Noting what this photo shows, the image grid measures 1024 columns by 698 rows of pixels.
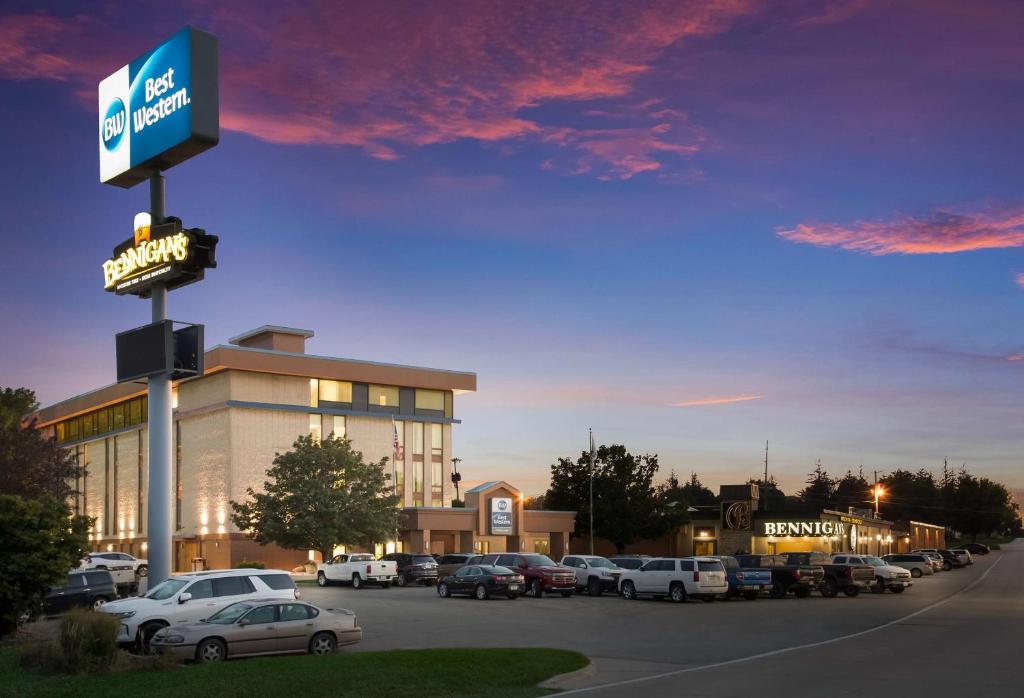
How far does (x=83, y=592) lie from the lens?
34406 millimetres

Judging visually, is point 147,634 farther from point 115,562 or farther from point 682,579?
point 115,562

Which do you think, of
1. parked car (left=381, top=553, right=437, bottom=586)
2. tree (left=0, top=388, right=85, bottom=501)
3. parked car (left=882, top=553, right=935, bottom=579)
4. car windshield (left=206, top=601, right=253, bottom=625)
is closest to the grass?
car windshield (left=206, top=601, right=253, bottom=625)

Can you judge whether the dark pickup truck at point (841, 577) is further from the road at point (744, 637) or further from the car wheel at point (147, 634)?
the car wheel at point (147, 634)

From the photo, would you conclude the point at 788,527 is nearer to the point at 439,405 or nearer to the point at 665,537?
the point at 665,537

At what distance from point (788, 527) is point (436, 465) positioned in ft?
92.6

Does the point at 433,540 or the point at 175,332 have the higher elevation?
the point at 175,332

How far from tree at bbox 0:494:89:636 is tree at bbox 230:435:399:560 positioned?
34.8 metres

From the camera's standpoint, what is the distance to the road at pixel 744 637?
18.6 meters

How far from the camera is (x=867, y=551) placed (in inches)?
3686

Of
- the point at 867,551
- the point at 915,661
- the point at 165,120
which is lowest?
the point at 867,551

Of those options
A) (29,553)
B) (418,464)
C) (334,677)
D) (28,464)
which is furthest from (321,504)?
(334,677)

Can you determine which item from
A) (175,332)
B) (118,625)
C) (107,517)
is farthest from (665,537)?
(118,625)

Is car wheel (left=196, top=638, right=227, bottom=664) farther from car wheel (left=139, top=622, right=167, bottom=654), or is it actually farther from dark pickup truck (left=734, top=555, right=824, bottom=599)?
dark pickup truck (left=734, top=555, right=824, bottom=599)

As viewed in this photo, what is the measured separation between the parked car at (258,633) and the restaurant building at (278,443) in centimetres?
5053
